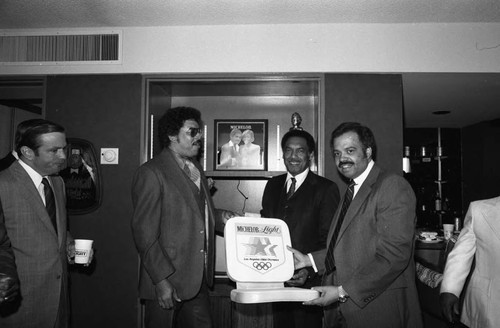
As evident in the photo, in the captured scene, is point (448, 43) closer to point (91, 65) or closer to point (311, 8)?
point (311, 8)

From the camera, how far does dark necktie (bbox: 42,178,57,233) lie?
231 cm

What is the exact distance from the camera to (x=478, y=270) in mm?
1887

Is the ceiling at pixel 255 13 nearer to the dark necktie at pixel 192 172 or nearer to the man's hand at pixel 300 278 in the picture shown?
the dark necktie at pixel 192 172

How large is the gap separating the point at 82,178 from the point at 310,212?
1.92 meters

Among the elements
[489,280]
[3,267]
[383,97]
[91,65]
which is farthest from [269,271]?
[91,65]

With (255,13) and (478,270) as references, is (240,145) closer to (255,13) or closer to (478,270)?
(255,13)

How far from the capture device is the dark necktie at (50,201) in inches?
91.0

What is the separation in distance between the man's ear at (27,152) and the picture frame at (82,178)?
1.09 meters

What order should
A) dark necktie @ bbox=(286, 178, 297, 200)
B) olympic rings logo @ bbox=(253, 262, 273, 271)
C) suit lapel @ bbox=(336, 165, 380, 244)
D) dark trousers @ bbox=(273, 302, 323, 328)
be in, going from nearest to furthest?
olympic rings logo @ bbox=(253, 262, 273, 271), suit lapel @ bbox=(336, 165, 380, 244), dark trousers @ bbox=(273, 302, 323, 328), dark necktie @ bbox=(286, 178, 297, 200)

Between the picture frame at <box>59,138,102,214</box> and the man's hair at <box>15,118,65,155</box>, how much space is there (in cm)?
104

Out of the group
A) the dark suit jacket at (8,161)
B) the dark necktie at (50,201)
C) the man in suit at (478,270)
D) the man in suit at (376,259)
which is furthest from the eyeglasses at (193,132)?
the man in suit at (478,270)

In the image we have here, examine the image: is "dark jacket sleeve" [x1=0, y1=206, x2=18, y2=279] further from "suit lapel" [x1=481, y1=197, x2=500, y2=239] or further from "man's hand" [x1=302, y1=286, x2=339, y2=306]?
"suit lapel" [x1=481, y1=197, x2=500, y2=239]

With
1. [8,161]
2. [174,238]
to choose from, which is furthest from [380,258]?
[8,161]

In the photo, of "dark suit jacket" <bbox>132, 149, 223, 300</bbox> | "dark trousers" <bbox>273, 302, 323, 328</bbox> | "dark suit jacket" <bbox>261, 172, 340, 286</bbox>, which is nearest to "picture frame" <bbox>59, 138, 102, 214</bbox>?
"dark suit jacket" <bbox>132, 149, 223, 300</bbox>
